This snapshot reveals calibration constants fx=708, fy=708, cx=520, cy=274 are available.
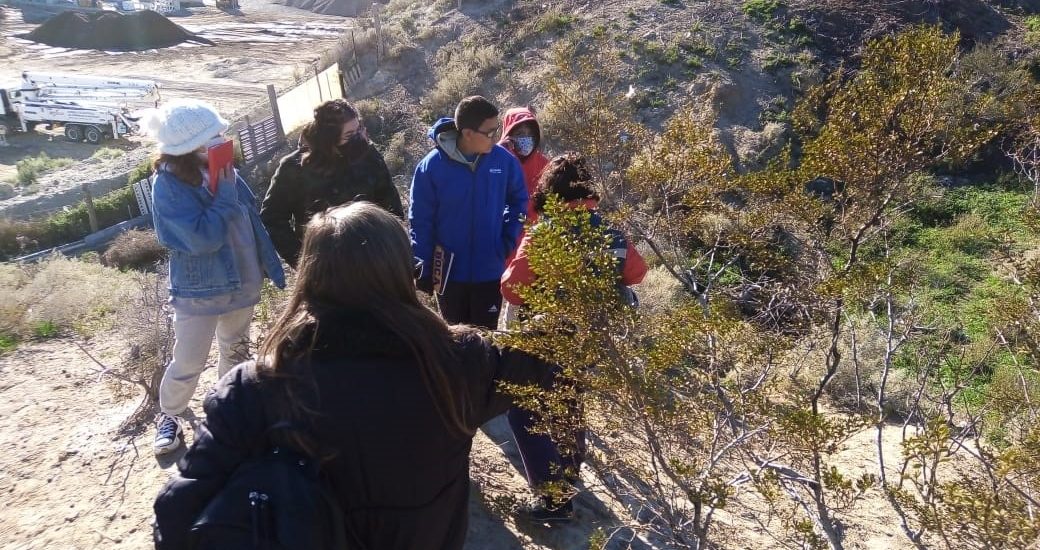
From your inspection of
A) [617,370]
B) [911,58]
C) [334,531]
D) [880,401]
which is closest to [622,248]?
[617,370]

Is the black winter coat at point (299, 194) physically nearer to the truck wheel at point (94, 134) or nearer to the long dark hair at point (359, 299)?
the long dark hair at point (359, 299)

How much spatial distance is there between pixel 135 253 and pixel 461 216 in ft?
31.5

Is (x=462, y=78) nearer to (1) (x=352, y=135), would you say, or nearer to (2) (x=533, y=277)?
(1) (x=352, y=135)

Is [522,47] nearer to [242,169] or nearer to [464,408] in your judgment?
[242,169]

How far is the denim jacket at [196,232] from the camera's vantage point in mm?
2537

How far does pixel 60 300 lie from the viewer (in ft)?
19.2

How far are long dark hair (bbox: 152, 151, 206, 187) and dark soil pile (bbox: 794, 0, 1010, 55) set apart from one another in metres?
13.3

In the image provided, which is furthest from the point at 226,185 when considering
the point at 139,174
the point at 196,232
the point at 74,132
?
the point at 74,132

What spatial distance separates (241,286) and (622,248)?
1.49m

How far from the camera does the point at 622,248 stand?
2.46 meters

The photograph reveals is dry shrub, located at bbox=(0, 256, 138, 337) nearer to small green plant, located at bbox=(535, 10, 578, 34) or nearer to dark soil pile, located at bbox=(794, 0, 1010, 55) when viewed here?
small green plant, located at bbox=(535, 10, 578, 34)

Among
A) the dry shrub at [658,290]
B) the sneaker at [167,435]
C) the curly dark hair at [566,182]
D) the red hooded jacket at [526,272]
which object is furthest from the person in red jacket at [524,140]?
the dry shrub at [658,290]

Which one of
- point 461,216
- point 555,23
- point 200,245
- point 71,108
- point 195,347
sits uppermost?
point 555,23

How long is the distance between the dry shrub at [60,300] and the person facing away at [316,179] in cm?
261
